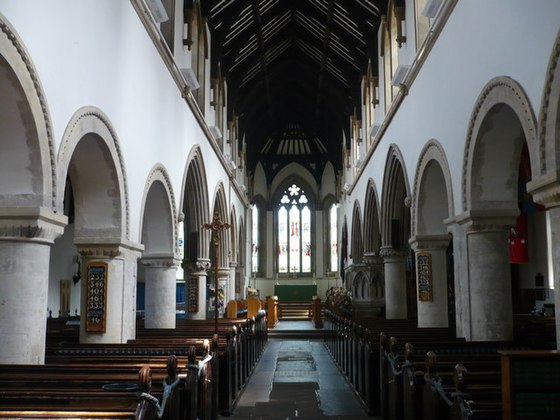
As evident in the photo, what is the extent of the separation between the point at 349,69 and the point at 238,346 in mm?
11562

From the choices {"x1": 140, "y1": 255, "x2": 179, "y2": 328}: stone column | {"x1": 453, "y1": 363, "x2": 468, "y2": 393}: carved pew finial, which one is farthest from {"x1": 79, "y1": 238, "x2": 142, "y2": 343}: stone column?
{"x1": 453, "y1": 363, "x2": 468, "y2": 393}: carved pew finial

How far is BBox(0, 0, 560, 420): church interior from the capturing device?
472 cm

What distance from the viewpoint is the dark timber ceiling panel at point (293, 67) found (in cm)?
1506

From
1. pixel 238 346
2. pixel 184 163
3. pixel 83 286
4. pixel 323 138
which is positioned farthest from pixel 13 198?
pixel 323 138

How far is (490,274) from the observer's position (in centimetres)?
738

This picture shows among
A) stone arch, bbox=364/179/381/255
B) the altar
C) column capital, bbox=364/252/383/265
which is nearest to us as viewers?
stone arch, bbox=364/179/381/255

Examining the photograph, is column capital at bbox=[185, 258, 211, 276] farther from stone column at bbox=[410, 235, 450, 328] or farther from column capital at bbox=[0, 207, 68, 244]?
column capital at bbox=[0, 207, 68, 244]

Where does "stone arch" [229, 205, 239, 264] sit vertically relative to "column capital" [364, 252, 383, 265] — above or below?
above

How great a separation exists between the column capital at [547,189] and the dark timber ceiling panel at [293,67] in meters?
8.77

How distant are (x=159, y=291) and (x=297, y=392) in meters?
3.07

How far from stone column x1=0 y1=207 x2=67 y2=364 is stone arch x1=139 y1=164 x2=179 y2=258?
4.72 metres

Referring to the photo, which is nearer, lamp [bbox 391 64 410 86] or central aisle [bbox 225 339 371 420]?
central aisle [bbox 225 339 371 420]

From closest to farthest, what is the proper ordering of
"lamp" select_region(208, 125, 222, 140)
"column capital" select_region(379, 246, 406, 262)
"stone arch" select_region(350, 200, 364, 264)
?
1. "column capital" select_region(379, 246, 406, 262)
2. "lamp" select_region(208, 125, 222, 140)
3. "stone arch" select_region(350, 200, 364, 264)

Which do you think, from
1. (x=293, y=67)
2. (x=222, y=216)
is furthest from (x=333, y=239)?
(x=222, y=216)
